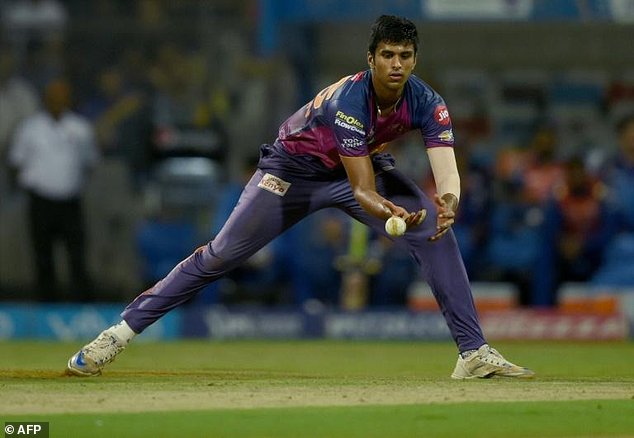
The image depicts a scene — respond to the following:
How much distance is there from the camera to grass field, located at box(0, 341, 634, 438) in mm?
5891

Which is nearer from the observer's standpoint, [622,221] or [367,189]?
[367,189]

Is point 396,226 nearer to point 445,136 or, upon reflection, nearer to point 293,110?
point 445,136

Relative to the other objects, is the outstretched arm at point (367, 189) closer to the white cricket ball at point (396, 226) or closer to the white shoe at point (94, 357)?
the white cricket ball at point (396, 226)

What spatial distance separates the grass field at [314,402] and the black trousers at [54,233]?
467 cm

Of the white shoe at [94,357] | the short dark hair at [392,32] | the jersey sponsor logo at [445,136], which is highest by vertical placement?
the short dark hair at [392,32]

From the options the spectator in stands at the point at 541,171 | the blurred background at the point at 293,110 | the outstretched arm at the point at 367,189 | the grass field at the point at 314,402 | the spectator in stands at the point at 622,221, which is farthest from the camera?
the spectator in stands at the point at 541,171

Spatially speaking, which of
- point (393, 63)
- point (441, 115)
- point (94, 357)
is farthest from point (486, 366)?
point (94, 357)

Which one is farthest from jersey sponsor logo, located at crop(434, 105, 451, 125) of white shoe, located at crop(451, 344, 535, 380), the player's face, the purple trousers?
white shoe, located at crop(451, 344, 535, 380)

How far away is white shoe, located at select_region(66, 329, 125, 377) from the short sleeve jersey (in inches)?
58.7

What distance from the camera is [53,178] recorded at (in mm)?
14742

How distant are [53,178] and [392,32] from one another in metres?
7.77

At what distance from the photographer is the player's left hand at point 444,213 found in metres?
7.58

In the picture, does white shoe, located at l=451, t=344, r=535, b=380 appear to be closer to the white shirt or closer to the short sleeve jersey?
the short sleeve jersey

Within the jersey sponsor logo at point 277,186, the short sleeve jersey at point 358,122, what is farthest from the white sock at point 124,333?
the short sleeve jersey at point 358,122
